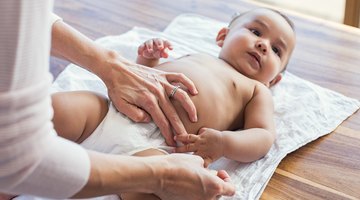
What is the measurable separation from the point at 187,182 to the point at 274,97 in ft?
1.98

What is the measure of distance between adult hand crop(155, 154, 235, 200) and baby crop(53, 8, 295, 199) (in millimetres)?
147

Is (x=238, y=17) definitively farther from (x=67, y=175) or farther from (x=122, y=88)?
(x=67, y=175)

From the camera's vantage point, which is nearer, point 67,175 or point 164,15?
point 67,175

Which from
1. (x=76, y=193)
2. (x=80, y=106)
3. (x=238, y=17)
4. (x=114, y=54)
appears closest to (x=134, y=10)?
(x=238, y=17)

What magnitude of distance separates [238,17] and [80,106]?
589 mm

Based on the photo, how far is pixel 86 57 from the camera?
49.1 inches

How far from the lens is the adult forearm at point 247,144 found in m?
1.19

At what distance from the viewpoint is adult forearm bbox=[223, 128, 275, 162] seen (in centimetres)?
119

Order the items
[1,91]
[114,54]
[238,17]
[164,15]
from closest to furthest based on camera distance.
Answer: [1,91], [114,54], [238,17], [164,15]

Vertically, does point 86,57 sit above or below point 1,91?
below

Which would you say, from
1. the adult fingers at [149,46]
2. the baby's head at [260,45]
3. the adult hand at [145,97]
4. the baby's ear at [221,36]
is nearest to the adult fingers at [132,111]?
the adult hand at [145,97]

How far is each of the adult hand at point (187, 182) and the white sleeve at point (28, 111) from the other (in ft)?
0.62

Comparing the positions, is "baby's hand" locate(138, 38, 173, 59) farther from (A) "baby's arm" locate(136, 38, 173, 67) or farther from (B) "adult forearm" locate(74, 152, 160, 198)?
(B) "adult forearm" locate(74, 152, 160, 198)

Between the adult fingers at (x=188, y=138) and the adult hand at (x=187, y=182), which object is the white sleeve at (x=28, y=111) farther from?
the adult fingers at (x=188, y=138)
